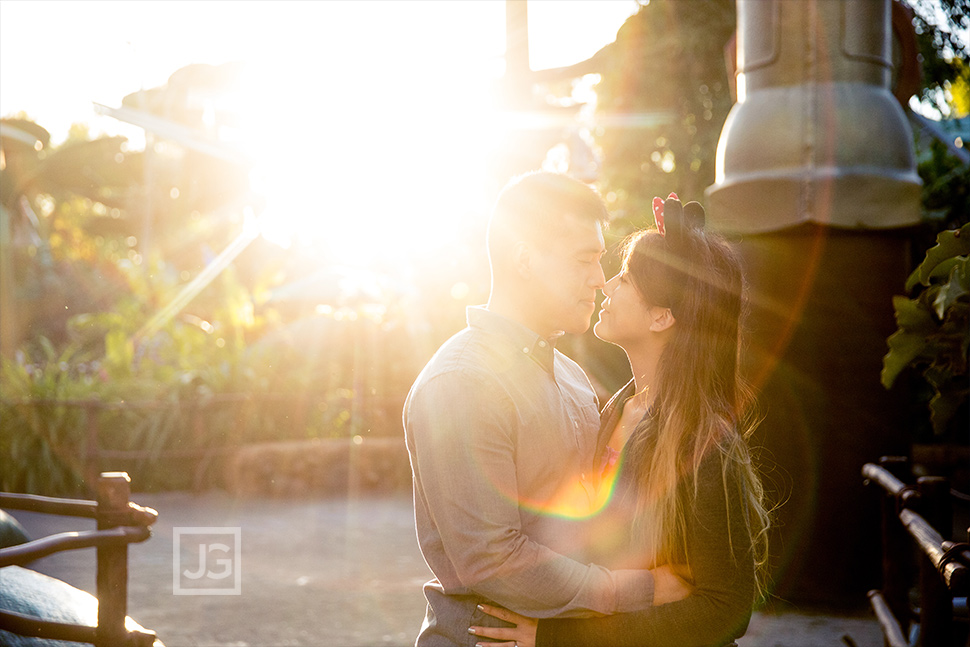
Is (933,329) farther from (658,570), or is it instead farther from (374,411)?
(374,411)

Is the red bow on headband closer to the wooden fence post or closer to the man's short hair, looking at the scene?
the man's short hair

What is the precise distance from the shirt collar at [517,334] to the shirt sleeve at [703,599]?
49 cm

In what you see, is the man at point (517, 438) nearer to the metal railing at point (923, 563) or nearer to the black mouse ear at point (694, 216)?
the black mouse ear at point (694, 216)

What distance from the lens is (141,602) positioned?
19.9 ft

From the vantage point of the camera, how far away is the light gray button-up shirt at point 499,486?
2.05 m

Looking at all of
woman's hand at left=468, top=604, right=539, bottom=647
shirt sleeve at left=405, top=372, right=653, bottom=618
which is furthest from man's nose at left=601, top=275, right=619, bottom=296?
woman's hand at left=468, top=604, right=539, bottom=647

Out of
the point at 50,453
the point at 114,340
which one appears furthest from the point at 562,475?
the point at 114,340

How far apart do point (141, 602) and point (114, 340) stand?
7.05 metres

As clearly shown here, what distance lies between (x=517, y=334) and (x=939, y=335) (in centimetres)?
165

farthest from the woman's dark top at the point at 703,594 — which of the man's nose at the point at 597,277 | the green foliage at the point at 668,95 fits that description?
the green foliage at the point at 668,95

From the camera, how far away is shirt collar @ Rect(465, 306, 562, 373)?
7.72ft
